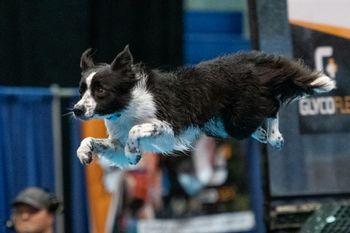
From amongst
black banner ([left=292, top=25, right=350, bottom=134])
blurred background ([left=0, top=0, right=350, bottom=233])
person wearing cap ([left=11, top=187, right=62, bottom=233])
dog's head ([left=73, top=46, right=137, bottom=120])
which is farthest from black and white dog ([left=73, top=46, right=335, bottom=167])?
black banner ([left=292, top=25, right=350, bottom=134])

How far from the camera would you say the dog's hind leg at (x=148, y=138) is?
3395 mm

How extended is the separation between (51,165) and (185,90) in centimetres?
346

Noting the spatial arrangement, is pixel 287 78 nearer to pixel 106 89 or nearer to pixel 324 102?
pixel 106 89

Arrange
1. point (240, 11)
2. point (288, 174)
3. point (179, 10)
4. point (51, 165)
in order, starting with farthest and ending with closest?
point (240, 11)
point (179, 10)
point (288, 174)
point (51, 165)

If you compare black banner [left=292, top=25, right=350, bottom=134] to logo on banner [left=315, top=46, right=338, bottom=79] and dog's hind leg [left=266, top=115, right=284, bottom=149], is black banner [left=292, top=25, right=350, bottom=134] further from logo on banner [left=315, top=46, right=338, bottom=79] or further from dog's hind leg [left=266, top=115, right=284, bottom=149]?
Answer: dog's hind leg [left=266, top=115, right=284, bottom=149]

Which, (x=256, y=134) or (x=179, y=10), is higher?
(x=179, y=10)

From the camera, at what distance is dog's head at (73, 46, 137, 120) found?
3.38 m

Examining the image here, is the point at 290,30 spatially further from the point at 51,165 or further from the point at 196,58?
the point at 51,165

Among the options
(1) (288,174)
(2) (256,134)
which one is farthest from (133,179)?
(2) (256,134)

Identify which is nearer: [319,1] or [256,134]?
[256,134]

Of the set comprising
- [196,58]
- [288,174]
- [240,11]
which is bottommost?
[288,174]

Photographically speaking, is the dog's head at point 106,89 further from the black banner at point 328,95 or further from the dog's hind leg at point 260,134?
the black banner at point 328,95

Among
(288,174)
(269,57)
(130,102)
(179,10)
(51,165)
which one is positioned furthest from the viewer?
(179,10)

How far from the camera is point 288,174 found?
750 cm
